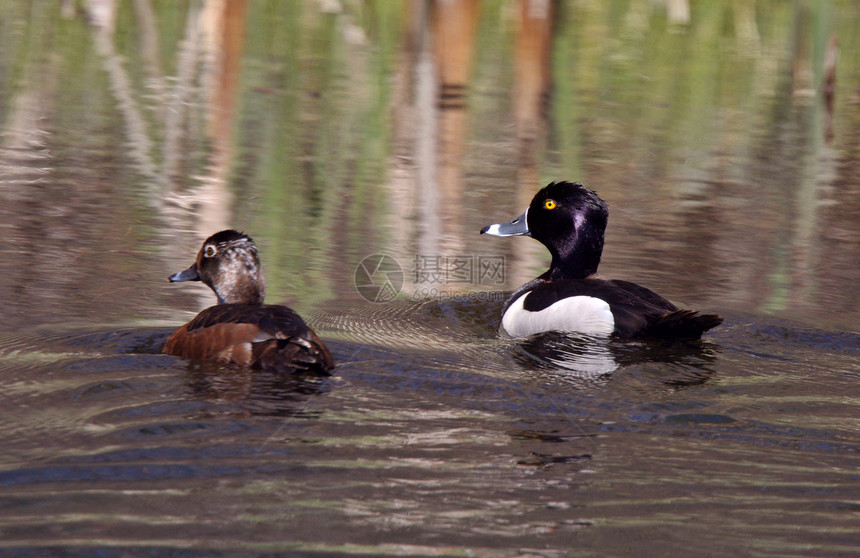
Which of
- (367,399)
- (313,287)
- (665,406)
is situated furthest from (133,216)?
(665,406)

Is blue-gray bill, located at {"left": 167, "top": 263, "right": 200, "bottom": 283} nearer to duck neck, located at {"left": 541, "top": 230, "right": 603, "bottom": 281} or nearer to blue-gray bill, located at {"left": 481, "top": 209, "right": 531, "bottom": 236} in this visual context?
blue-gray bill, located at {"left": 481, "top": 209, "right": 531, "bottom": 236}

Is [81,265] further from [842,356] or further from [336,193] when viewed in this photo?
[842,356]

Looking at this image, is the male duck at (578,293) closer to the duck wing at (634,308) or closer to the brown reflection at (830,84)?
the duck wing at (634,308)

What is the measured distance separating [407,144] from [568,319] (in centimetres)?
546

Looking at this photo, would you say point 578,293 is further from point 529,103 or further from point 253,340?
point 529,103

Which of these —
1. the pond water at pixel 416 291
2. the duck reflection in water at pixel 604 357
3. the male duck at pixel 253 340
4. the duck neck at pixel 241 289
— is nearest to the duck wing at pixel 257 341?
the male duck at pixel 253 340

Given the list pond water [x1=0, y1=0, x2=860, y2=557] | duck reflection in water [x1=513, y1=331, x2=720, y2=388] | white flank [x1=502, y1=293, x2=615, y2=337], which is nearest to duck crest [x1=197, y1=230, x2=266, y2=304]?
pond water [x1=0, y1=0, x2=860, y2=557]

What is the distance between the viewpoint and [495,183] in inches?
419
